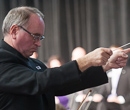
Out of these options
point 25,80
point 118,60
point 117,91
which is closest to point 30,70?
point 25,80

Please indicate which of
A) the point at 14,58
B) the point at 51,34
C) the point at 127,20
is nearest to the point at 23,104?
the point at 14,58

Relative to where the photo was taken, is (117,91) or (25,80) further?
(117,91)

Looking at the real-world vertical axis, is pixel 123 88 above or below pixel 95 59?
below

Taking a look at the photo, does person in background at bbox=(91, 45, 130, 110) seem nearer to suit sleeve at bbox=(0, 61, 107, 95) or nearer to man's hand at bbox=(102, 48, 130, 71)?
man's hand at bbox=(102, 48, 130, 71)

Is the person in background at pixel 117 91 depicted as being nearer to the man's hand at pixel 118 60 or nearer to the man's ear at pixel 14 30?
the man's hand at pixel 118 60

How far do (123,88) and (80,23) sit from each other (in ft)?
9.15

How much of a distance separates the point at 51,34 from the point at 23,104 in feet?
15.3

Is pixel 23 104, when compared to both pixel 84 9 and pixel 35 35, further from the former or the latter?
pixel 84 9

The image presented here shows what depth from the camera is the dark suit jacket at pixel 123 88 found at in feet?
9.28

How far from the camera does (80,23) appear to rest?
17.9ft

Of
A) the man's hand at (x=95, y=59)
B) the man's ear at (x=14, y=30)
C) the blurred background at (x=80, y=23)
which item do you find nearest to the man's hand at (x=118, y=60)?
the man's hand at (x=95, y=59)

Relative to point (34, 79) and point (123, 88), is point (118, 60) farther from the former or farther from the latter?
point (123, 88)

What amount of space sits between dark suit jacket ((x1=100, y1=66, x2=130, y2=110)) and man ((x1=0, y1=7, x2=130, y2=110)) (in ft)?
4.81

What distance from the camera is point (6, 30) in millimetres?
1352
